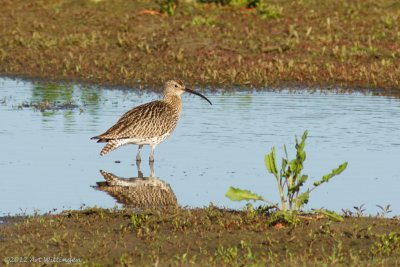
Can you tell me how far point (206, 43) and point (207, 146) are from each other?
30.4ft

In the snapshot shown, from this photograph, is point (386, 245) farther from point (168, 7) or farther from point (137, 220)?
point (168, 7)

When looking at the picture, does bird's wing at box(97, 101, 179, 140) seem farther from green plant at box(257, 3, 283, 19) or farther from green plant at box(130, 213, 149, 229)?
green plant at box(257, 3, 283, 19)

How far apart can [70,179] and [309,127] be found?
199 inches

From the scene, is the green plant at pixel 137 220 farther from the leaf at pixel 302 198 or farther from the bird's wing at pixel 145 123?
the bird's wing at pixel 145 123

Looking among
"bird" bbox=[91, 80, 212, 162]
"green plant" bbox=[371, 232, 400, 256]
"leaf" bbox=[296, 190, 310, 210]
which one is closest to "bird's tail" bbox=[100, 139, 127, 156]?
"bird" bbox=[91, 80, 212, 162]

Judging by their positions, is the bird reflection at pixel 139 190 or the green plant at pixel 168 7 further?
the green plant at pixel 168 7

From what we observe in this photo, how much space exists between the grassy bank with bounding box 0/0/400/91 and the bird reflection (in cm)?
866

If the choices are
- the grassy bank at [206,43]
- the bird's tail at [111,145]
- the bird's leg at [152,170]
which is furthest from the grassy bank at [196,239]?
the grassy bank at [206,43]

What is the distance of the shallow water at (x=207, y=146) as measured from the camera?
1282 centimetres

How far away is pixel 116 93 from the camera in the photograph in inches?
843

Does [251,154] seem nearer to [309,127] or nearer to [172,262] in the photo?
[309,127]

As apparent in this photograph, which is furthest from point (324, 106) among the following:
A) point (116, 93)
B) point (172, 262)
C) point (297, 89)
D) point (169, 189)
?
point (172, 262)

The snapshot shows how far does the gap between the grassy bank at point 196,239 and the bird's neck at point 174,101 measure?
542 cm

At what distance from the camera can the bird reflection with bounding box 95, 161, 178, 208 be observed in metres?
12.2
